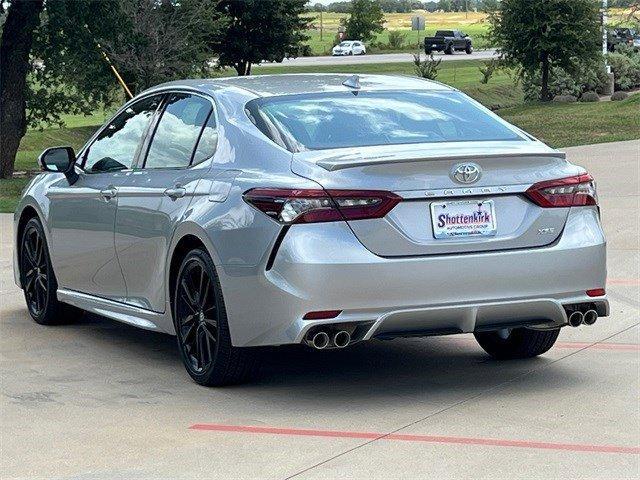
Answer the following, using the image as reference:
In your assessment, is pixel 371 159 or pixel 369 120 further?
pixel 369 120

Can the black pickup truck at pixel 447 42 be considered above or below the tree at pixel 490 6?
below

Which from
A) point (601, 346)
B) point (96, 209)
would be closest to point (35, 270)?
point (96, 209)

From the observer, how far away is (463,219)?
7.03 meters

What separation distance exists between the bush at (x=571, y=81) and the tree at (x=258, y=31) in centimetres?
1016

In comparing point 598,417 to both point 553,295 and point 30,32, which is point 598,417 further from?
point 30,32

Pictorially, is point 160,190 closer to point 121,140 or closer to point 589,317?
point 121,140

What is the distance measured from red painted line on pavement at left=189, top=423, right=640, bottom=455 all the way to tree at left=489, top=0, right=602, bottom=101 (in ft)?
118

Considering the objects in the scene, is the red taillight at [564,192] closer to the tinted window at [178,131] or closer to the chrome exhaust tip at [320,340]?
the chrome exhaust tip at [320,340]

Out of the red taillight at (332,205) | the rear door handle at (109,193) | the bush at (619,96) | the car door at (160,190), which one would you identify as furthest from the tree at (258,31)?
the red taillight at (332,205)

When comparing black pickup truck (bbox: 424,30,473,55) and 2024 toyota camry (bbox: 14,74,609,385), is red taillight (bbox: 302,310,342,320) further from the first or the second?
black pickup truck (bbox: 424,30,473,55)

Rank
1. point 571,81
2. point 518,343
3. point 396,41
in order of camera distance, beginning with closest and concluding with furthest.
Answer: point 518,343, point 571,81, point 396,41

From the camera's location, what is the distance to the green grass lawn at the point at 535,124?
95.6ft

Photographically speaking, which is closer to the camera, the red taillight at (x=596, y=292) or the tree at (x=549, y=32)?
the red taillight at (x=596, y=292)

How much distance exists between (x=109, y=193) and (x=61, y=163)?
799 millimetres
